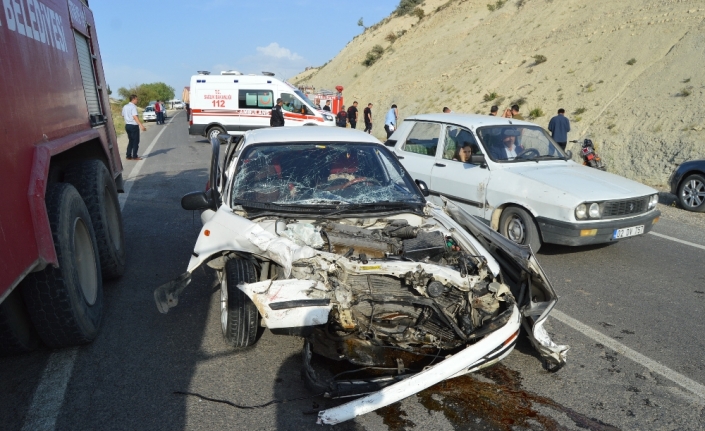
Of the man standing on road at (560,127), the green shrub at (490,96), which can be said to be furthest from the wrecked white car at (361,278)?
the green shrub at (490,96)

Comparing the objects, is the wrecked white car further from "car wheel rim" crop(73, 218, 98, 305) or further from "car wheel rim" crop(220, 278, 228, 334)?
"car wheel rim" crop(73, 218, 98, 305)

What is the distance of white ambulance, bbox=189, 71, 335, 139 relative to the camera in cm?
1984

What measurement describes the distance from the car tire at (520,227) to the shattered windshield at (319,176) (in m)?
2.03

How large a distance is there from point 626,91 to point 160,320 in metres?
18.1

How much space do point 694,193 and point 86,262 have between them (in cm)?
954

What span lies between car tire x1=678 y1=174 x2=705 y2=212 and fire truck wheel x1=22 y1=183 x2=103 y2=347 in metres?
9.44

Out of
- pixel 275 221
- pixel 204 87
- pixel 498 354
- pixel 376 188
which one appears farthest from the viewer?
pixel 204 87

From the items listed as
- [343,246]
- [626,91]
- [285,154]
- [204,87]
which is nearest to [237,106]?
[204,87]

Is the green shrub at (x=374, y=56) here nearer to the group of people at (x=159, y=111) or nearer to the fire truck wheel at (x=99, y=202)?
the group of people at (x=159, y=111)

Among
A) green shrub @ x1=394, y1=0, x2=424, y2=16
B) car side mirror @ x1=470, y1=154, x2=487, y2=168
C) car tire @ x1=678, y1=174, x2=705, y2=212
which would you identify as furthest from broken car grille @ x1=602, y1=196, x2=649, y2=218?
green shrub @ x1=394, y1=0, x2=424, y2=16

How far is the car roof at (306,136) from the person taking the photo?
526 centimetres

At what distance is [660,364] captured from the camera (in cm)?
396

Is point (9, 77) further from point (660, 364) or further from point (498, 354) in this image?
point (660, 364)

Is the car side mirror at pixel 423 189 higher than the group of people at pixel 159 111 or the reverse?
higher
